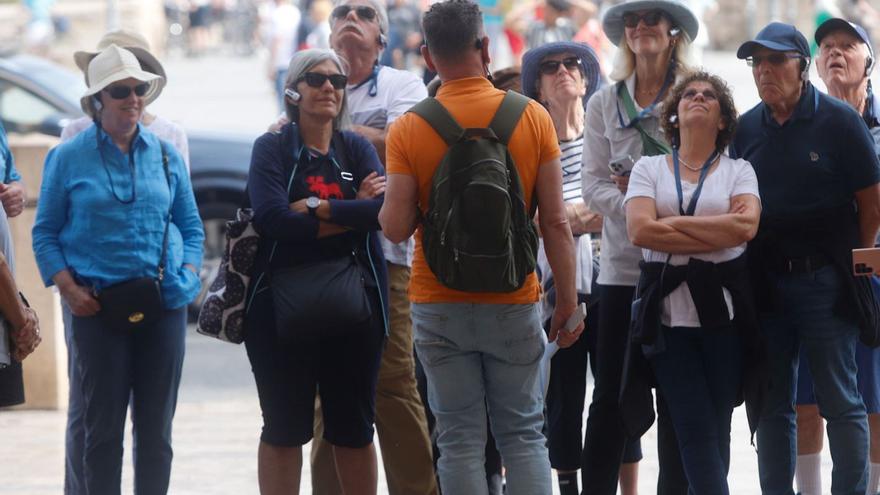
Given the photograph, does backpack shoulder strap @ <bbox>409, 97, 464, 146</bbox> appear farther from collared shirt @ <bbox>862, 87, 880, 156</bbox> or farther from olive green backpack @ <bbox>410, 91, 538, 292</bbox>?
collared shirt @ <bbox>862, 87, 880, 156</bbox>

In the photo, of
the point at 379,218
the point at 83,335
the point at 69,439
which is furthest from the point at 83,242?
the point at 379,218

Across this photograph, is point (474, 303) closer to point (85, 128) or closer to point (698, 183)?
point (698, 183)

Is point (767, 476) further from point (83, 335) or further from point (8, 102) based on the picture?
point (8, 102)

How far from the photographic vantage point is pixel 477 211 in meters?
5.04

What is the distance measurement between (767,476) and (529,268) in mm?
1617

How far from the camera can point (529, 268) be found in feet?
17.2

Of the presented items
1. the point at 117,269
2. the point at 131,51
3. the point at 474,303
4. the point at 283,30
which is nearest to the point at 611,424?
the point at 474,303

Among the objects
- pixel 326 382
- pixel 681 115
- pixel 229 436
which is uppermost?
pixel 681 115

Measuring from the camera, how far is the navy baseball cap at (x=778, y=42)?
5.89 meters

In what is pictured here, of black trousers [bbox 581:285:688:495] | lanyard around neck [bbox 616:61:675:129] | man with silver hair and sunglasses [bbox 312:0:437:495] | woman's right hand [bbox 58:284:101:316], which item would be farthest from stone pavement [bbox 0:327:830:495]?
lanyard around neck [bbox 616:61:675:129]

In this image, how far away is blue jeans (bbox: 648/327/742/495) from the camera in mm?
5637

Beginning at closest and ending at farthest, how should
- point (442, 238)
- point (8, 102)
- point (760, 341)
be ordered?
1. point (442, 238)
2. point (760, 341)
3. point (8, 102)

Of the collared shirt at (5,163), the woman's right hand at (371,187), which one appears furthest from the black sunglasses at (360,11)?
the collared shirt at (5,163)

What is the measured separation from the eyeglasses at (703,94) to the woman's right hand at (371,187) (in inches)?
44.2
